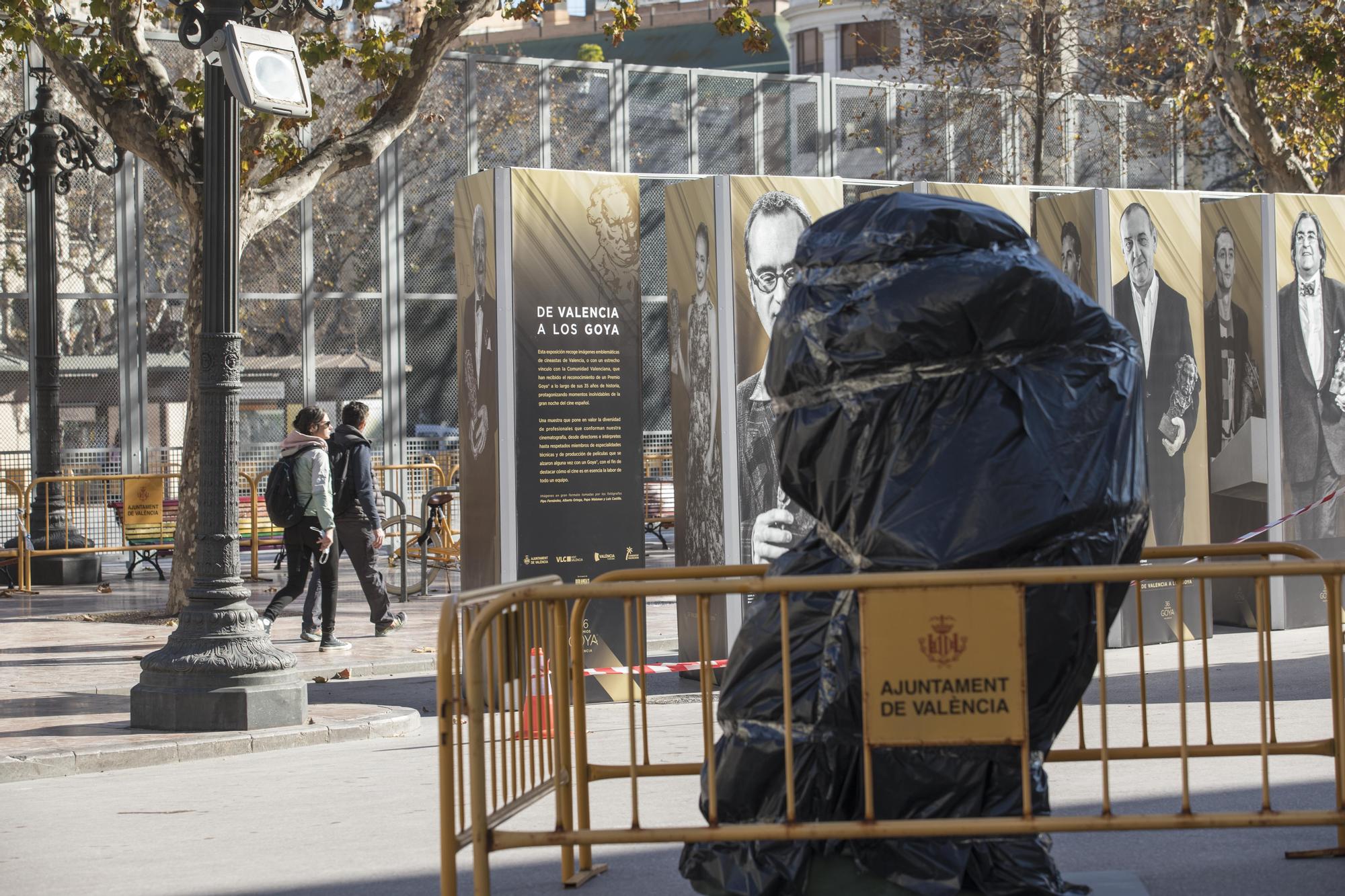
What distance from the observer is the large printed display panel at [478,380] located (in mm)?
9492

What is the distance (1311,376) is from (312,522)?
8219 millimetres

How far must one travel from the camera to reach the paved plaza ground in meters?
5.59

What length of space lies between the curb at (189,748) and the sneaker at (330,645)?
2868 mm

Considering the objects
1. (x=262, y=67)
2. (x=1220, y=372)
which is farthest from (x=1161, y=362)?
(x=262, y=67)

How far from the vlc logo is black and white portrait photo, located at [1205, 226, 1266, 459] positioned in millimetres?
9064

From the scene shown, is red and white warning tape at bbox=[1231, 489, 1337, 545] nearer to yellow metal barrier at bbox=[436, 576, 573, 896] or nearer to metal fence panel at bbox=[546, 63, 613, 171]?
yellow metal barrier at bbox=[436, 576, 573, 896]

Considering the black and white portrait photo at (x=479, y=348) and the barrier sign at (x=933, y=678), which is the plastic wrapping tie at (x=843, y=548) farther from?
the black and white portrait photo at (x=479, y=348)

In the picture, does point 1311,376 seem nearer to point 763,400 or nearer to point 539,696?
point 763,400

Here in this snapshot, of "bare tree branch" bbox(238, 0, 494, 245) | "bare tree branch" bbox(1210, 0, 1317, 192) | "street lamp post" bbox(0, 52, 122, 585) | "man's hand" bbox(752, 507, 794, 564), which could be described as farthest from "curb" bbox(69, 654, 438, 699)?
"bare tree branch" bbox(1210, 0, 1317, 192)

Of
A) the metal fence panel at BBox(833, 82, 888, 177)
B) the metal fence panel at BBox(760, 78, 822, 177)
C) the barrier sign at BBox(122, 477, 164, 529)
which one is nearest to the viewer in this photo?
the barrier sign at BBox(122, 477, 164, 529)

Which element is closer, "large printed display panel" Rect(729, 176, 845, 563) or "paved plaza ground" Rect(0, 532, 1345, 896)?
"paved plaza ground" Rect(0, 532, 1345, 896)

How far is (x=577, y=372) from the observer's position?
9766 millimetres

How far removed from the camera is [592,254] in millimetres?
9812

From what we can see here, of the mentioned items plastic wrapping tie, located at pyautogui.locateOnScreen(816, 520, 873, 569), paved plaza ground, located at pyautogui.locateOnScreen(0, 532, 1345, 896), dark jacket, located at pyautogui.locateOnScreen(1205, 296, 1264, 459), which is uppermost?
dark jacket, located at pyautogui.locateOnScreen(1205, 296, 1264, 459)
